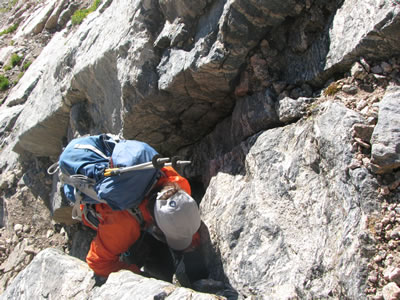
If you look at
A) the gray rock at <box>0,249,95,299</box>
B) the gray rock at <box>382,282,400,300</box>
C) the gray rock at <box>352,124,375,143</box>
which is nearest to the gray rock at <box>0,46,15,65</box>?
the gray rock at <box>0,249,95,299</box>

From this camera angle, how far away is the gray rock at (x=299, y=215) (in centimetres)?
399

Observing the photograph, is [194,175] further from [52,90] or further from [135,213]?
[52,90]

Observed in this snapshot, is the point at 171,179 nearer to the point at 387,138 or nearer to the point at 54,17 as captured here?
the point at 387,138

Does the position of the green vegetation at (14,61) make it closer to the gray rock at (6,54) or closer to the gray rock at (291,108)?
the gray rock at (6,54)

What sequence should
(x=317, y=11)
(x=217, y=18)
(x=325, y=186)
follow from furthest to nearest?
(x=217, y=18)
(x=317, y=11)
(x=325, y=186)

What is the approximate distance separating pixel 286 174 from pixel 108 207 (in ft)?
9.38

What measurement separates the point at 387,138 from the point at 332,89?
147 cm

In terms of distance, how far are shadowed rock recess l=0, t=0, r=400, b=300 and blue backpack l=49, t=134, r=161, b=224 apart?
1.14 meters

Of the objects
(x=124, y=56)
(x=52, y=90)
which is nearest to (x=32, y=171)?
(x=52, y=90)

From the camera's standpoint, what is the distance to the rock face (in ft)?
15.3

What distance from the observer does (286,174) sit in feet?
16.8

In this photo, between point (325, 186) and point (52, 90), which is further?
point (52, 90)

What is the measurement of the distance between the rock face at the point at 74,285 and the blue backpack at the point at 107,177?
1096mm

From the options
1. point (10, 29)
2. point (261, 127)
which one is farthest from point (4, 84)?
point (261, 127)
